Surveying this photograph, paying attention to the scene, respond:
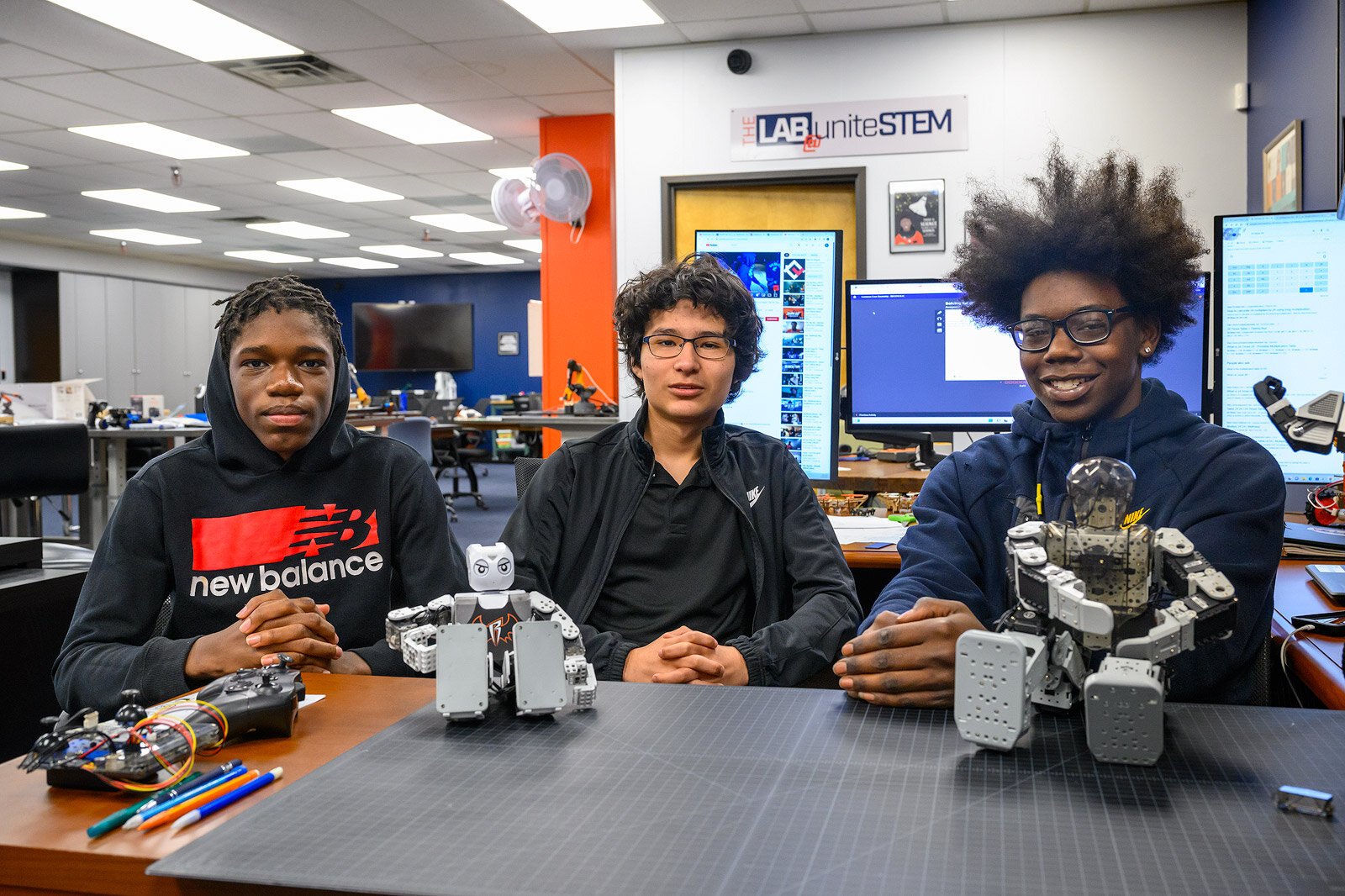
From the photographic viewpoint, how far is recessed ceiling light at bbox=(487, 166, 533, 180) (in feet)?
27.4

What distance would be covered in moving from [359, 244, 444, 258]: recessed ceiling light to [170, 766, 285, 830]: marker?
12167 mm

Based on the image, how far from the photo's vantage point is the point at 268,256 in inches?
523

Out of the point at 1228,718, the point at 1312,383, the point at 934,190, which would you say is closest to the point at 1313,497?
the point at 1312,383

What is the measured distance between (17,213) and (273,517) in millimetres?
10625

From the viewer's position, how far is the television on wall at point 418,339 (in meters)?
14.8

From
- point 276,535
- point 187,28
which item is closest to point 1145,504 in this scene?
point 276,535

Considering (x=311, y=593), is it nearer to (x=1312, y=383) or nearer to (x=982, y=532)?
(x=982, y=532)

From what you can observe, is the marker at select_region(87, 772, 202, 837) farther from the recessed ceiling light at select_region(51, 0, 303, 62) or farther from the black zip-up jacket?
the recessed ceiling light at select_region(51, 0, 303, 62)

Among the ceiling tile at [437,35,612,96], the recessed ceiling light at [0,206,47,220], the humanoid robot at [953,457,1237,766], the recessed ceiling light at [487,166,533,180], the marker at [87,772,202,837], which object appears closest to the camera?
the marker at [87,772,202,837]

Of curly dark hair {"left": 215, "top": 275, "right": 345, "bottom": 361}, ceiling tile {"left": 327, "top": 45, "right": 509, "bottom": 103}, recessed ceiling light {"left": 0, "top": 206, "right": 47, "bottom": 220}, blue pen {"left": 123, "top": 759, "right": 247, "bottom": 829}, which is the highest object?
recessed ceiling light {"left": 0, "top": 206, "right": 47, "bottom": 220}

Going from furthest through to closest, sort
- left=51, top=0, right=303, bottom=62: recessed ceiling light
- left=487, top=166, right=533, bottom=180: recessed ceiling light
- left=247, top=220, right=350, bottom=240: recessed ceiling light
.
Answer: left=247, top=220, right=350, bottom=240: recessed ceiling light, left=487, top=166, right=533, bottom=180: recessed ceiling light, left=51, top=0, right=303, bottom=62: recessed ceiling light

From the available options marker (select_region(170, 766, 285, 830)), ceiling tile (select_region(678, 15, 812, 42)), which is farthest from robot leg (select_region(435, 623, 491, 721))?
ceiling tile (select_region(678, 15, 812, 42))

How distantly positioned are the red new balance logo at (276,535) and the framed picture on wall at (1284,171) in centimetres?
336

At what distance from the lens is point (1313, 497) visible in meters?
2.25
